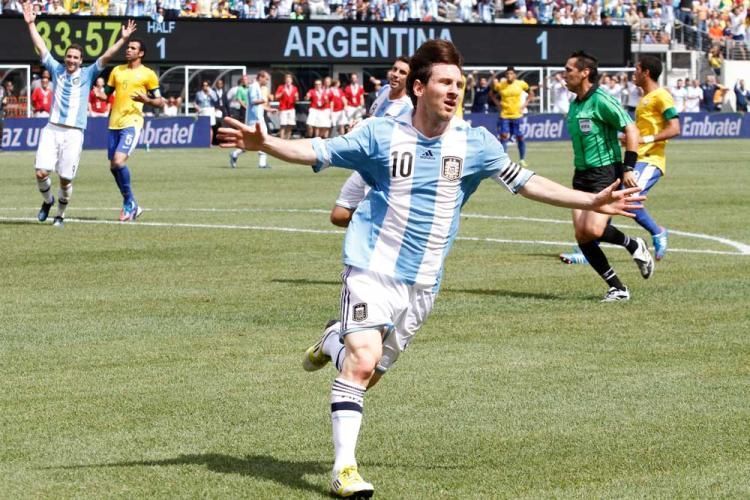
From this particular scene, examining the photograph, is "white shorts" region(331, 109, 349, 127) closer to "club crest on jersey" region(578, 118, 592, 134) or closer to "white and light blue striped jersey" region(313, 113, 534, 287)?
"club crest on jersey" region(578, 118, 592, 134)

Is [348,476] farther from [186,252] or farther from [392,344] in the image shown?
[186,252]

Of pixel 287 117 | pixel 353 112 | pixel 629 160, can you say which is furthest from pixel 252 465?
pixel 353 112

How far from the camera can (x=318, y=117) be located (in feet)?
158

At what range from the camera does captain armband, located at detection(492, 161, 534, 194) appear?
7043 mm

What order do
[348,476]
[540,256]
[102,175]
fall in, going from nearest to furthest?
[348,476] < [540,256] < [102,175]

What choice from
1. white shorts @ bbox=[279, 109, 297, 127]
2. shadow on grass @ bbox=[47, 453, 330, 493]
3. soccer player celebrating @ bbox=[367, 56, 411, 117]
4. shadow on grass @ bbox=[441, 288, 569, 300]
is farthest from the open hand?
white shorts @ bbox=[279, 109, 297, 127]

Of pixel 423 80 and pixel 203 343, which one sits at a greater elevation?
pixel 423 80

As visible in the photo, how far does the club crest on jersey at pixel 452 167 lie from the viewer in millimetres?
6773

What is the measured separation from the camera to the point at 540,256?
16078mm

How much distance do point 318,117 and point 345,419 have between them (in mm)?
42076

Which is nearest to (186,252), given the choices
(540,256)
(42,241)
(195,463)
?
(42,241)

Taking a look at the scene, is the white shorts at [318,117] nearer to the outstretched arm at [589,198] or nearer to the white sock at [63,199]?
the white sock at [63,199]

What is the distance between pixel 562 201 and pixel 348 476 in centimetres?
181

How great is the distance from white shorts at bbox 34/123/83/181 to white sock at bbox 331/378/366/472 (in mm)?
13677
